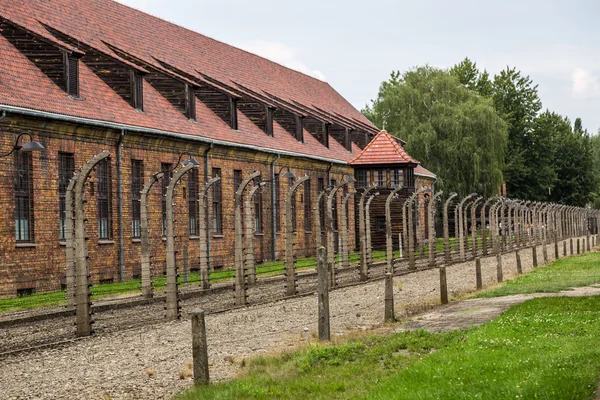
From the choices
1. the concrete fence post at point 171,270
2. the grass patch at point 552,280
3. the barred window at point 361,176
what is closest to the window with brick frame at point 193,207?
the grass patch at point 552,280

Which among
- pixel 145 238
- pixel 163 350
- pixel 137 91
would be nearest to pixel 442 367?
pixel 163 350

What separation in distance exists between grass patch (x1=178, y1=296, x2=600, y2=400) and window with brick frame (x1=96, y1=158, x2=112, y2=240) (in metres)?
16.8

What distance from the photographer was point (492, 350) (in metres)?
10.9

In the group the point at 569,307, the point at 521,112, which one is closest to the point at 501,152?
the point at 521,112

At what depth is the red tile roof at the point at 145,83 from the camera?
89.1 ft

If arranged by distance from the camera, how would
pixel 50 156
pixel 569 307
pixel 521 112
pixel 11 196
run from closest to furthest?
pixel 569 307 < pixel 11 196 < pixel 50 156 < pixel 521 112

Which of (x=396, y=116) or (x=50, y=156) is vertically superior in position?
(x=396, y=116)

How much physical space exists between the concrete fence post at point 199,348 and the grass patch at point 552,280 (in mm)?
10650

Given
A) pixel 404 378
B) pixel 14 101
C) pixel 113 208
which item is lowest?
pixel 404 378

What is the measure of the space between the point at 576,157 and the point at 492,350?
3259 inches

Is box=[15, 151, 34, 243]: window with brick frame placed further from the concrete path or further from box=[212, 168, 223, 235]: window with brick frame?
the concrete path

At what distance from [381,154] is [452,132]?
13.2m

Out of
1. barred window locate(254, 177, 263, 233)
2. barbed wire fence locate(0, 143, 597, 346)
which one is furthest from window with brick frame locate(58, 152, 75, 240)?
barred window locate(254, 177, 263, 233)

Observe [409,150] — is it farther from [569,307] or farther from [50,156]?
[569,307]
